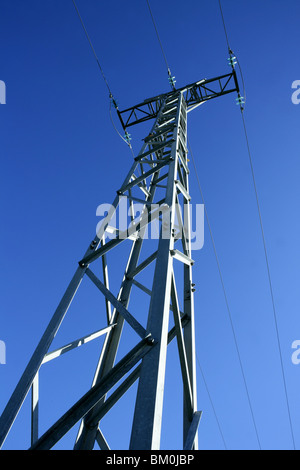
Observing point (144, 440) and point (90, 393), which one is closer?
point (144, 440)

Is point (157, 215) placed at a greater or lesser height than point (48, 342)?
greater

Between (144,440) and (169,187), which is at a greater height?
(169,187)

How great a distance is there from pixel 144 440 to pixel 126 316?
119 cm

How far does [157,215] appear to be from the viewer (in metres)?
4.54

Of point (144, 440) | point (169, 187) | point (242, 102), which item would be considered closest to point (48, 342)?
point (144, 440)

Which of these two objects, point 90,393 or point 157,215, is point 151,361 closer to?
point 90,393

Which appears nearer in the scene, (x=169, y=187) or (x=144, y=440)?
(x=144, y=440)

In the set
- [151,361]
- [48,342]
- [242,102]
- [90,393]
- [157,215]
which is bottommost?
[90,393]

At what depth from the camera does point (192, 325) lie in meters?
4.23
